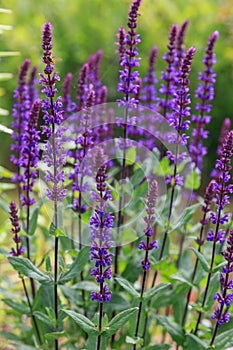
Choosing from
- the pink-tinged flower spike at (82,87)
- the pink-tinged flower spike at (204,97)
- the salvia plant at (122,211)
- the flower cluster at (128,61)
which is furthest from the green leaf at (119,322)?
the pink-tinged flower spike at (204,97)

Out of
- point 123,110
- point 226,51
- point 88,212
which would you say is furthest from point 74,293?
point 226,51

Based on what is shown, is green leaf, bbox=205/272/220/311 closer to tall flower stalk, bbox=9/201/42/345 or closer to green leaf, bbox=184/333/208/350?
green leaf, bbox=184/333/208/350

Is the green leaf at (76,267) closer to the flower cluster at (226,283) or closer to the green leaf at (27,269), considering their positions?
the green leaf at (27,269)

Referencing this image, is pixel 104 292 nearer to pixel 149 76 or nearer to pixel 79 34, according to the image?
pixel 149 76

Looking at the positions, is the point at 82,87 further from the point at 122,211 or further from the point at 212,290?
the point at 212,290

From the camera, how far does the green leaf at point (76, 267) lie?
2.87 meters

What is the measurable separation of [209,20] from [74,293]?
5.63 m

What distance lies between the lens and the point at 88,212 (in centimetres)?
334

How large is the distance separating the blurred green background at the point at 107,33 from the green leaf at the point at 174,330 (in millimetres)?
4162

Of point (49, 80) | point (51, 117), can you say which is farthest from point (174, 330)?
point (49, 80)

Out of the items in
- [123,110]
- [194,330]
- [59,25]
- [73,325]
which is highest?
[59,25]

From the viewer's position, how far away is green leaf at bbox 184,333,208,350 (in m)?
3.04

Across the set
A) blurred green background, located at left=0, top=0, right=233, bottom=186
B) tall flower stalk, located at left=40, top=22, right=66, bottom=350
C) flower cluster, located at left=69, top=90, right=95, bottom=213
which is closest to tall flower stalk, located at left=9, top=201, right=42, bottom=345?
tall flower stalk, located at left=40, top=22, right=66, bottom=350

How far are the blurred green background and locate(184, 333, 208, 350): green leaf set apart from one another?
4.36 metres
